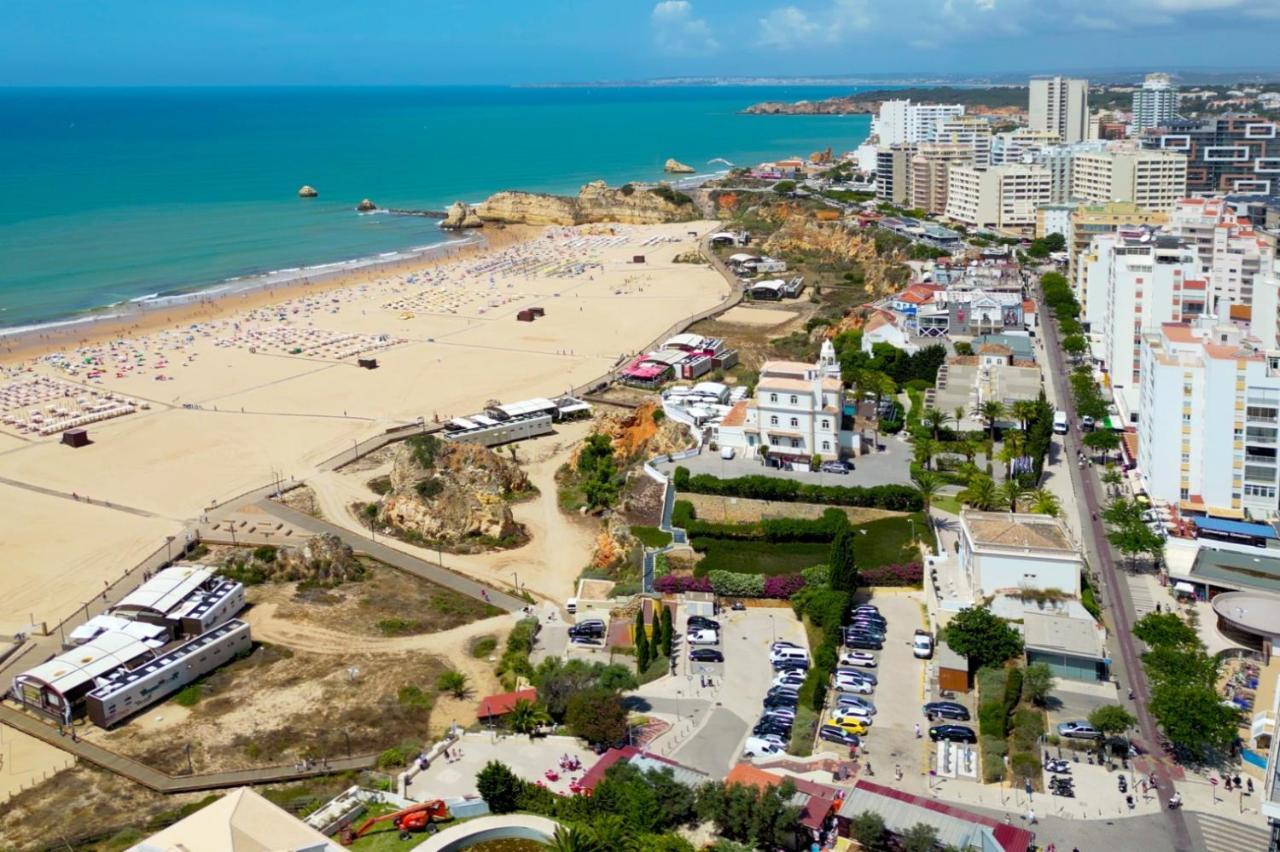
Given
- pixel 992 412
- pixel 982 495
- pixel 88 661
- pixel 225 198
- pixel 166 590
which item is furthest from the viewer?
pixel 225 198

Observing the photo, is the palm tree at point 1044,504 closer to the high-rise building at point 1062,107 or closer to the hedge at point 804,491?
the hedge at point 804,491

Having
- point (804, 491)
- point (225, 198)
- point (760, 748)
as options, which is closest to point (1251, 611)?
point (804, 491)

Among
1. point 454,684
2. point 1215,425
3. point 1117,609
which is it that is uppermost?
point 1215,425

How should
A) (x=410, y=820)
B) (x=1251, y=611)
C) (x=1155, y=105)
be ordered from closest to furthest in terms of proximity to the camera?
(x=410, y=820) < (x=1251, y=611) < (x=1155, y=105)

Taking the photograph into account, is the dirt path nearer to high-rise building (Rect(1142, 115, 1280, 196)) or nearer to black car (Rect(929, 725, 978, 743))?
black car (Rect(929, 725, 978, 743))

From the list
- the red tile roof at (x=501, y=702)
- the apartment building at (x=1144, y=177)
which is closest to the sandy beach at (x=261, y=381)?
the red tile roof at (x=501, y=702)

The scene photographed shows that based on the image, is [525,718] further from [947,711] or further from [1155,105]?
[1155,105]

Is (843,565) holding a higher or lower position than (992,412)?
lower
